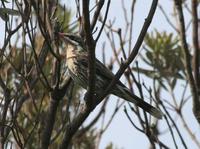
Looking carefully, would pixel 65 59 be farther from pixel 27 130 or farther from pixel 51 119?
pixel 51 119

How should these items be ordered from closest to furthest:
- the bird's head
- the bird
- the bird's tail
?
the bird's tail < the bird < the bird's head

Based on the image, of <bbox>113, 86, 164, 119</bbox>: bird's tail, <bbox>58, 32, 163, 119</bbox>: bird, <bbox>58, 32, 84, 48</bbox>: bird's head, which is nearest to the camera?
<bbox>113, 86, 164, 119</bbox>: bird's tail

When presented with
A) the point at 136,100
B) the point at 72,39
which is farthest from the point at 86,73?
the point at 136,100

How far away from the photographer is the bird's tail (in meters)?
4.16

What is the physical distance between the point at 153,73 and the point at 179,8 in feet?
3.58

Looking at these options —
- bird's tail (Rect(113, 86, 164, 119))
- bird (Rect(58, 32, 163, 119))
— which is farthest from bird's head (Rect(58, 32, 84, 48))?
bird's tail (Rect(113, 86, 164, 119))

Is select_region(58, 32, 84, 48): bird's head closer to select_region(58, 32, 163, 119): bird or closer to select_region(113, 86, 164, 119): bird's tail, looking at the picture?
select_region(58, 32, 163, 119): bird

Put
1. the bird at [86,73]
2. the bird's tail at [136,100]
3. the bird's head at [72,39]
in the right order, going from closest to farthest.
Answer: the bird's tail at [136,100] → the bird at [86,73] → the bird's head at [72,39]

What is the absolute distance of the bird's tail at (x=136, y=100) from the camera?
4160mm

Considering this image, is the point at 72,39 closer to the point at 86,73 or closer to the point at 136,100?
the point at 86,73

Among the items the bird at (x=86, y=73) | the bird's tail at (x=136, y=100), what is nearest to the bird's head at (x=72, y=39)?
the bird at (x=86, y=73)

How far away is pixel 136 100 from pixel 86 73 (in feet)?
1.67

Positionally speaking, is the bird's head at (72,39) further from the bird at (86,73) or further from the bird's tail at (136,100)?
the bird's tail at (136,100)

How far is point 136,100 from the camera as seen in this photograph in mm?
4586
